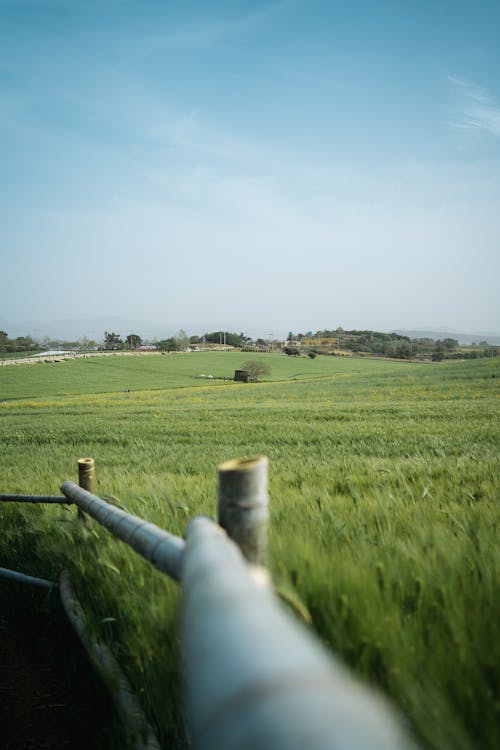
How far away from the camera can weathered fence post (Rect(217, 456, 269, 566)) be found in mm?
1227

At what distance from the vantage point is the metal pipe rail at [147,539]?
1.36 m

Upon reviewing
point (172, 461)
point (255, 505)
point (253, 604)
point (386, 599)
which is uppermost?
point (253, 604)

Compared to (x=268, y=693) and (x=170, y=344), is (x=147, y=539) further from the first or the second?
(x=170, y=344)

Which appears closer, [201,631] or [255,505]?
[201,631]

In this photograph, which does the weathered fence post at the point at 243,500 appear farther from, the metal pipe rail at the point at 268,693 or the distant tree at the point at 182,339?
the distant tree at the point at 182,339

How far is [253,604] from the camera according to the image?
1.74ft

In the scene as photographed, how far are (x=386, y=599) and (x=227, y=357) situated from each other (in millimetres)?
94507

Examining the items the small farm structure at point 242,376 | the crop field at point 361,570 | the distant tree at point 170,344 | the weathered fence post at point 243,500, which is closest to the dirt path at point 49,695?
the crop field at point 361,570

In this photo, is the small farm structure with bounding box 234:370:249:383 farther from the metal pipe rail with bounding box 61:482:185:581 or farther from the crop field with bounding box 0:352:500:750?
the metal pipe rail with bounding box 61:482:185:581

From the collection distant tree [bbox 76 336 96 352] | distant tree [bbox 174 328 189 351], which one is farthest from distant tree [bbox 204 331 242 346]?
distant tree [bbox 76 336 96 352]

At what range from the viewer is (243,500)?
4.11 feet

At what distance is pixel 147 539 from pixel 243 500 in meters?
0.55

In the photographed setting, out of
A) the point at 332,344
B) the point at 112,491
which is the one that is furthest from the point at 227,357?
the point at 112,491

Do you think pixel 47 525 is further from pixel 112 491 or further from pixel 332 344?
pixel 332 344
